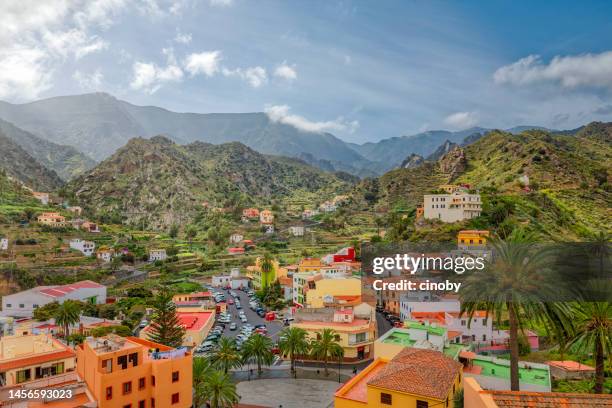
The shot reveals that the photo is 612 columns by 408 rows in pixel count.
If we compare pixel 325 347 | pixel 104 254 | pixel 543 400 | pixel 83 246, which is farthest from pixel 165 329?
pixel 83 246

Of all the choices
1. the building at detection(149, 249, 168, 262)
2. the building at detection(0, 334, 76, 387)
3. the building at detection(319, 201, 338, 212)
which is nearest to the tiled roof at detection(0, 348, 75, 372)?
the building at detection(0, 334, 76, 387)

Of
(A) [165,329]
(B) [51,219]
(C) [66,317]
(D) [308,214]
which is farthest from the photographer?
(D) [308,214]

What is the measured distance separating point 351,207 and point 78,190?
74934mm

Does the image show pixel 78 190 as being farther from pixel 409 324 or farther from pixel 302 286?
pixel 409 324

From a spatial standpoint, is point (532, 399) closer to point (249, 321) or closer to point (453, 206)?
point (249, 321)

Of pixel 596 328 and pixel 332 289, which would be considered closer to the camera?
pixel 596 328

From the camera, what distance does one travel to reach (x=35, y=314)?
40.8 meters

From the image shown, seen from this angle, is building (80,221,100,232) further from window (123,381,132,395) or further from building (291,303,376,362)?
window (123,381,132,395)

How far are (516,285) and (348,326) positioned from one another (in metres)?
19.2

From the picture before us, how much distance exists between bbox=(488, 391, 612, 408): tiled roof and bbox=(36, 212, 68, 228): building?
86.1 meters

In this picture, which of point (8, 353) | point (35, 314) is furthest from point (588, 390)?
point (35, 314)

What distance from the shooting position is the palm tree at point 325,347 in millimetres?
28844

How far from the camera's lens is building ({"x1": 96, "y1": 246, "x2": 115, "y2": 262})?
240ft

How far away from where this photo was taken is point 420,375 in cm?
1518
